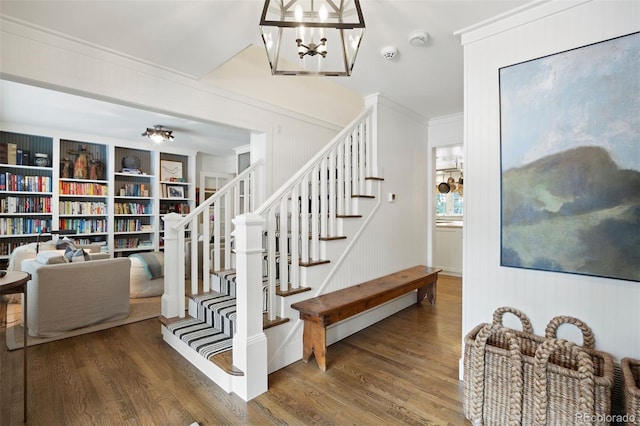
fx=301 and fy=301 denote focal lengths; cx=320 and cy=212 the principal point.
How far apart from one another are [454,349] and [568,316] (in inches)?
43.6

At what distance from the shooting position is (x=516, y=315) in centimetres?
191

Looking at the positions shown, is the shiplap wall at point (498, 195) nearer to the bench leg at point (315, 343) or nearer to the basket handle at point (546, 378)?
the basket handle at point (546, 378)

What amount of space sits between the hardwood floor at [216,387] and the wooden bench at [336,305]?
0.18 m

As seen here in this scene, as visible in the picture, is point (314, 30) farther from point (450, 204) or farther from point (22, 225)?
point (450, 204)

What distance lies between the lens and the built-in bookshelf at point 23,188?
4.83 metres

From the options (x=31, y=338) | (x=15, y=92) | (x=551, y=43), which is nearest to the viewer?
(x=551, y=43)

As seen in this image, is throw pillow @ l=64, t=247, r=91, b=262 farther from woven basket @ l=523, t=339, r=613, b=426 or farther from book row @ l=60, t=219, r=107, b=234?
woven basket @ l=523, t=339, r=613, b=426

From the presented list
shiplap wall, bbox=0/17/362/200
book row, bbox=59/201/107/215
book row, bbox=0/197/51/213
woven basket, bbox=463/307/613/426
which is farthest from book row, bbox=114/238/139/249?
woven basket, bbox=463/307/613/426

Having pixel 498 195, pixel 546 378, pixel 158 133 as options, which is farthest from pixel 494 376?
pixel 158 133

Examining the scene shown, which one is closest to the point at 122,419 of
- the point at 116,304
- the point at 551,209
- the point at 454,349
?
the point at 116,304

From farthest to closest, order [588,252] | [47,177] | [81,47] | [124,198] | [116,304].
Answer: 1. [124,198]
2. [47,177]
3. [116,304]
4. [81,47]
5. [588,252]

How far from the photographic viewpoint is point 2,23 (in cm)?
194

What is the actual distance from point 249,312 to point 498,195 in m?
1.81

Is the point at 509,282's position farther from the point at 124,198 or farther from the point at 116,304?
the point at 124,198
